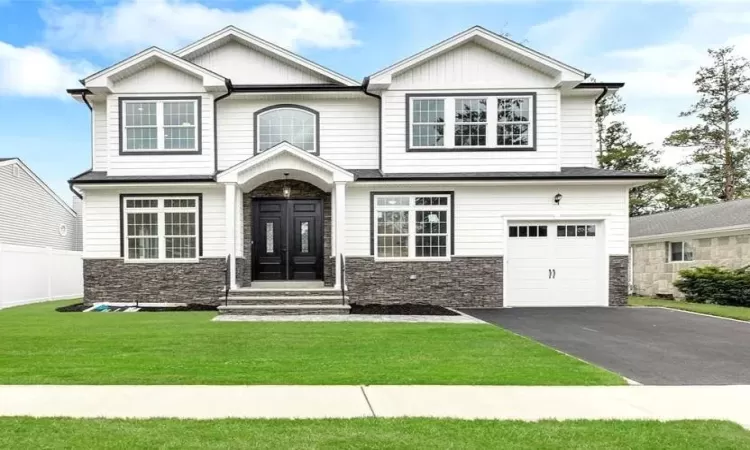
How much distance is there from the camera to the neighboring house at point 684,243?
17.5 m

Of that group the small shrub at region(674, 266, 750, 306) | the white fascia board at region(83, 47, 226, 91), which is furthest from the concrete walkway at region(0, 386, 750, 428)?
the small shrub at region(674, 266, 750, 306)

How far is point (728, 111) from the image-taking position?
32.4m

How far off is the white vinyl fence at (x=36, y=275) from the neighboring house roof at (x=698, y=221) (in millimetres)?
22807

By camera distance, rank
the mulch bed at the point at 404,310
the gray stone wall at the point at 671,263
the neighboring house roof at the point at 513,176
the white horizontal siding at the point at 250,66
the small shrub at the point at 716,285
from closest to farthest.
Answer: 1. the mulch bed at the point at 404,310
2. the neighboring house roof at the point at 513,176
3. the white horizontal siding at the point at 250,66
4. the small shrub at the point at 716,285
5. the gray stone wall at the point at 671,263

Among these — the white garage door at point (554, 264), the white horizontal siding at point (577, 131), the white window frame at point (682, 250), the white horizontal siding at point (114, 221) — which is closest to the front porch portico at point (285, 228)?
the white horizontal siding at point (114, 221)

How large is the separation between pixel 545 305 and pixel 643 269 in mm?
10879

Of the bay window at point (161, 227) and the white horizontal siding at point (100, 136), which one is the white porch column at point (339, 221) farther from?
the white horizontal siding at point (100, 136)

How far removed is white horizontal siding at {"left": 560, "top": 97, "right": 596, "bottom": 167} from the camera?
14461 millimetres

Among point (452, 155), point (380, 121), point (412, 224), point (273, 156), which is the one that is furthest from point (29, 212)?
point (452, 155)

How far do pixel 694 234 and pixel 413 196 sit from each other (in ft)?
39.8

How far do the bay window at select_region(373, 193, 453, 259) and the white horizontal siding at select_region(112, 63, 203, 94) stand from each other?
6.03 meters

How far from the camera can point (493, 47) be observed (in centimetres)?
1387

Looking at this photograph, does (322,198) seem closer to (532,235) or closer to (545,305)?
(532,235)

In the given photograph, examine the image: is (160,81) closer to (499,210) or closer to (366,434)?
(499,210)
